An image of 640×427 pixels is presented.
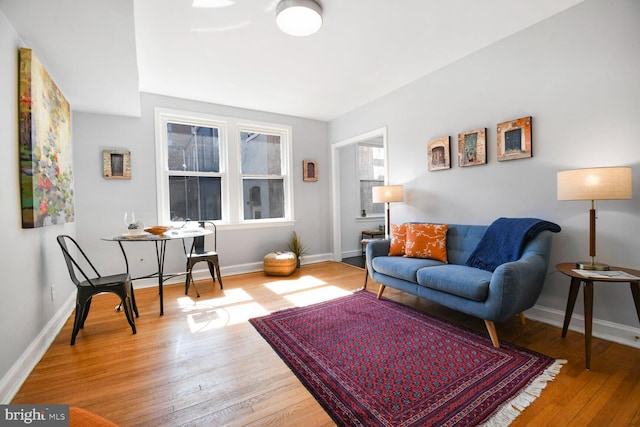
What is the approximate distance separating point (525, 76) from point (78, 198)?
514 cm

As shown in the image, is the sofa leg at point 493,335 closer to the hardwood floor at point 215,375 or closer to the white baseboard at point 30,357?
the hardwood floor at point 215,375

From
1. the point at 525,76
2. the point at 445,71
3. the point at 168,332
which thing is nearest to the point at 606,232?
the point at 525,76

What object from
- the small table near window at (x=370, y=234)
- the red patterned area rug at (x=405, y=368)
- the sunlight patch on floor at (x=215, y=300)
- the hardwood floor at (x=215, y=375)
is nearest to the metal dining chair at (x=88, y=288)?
the hardwood floor at (x=215, y=375)

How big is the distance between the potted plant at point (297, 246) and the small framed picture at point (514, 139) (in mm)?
3210

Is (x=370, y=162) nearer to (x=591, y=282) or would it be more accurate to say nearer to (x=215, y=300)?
(x=215, y=300)

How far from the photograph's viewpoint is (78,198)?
351 cm

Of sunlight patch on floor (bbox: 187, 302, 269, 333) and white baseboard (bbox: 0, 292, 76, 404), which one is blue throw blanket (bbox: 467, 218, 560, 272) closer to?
sunlight patch on floor (bbox: 187, 302, 269, 333)

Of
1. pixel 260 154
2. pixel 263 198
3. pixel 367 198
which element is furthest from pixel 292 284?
pixel 367 198

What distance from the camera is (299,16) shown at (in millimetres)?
2217

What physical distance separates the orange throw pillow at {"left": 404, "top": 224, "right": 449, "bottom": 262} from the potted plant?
7.23ft

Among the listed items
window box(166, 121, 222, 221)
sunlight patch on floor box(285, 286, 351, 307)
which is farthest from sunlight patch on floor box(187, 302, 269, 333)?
window box(166, 121, 222, 221)

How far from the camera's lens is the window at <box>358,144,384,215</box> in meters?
5.83

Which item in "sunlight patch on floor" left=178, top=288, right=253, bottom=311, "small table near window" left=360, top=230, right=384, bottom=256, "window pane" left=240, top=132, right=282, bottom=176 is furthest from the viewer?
"small table near window" left=360, top=230, right=384, bottom=256

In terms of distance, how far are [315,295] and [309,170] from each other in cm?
252
